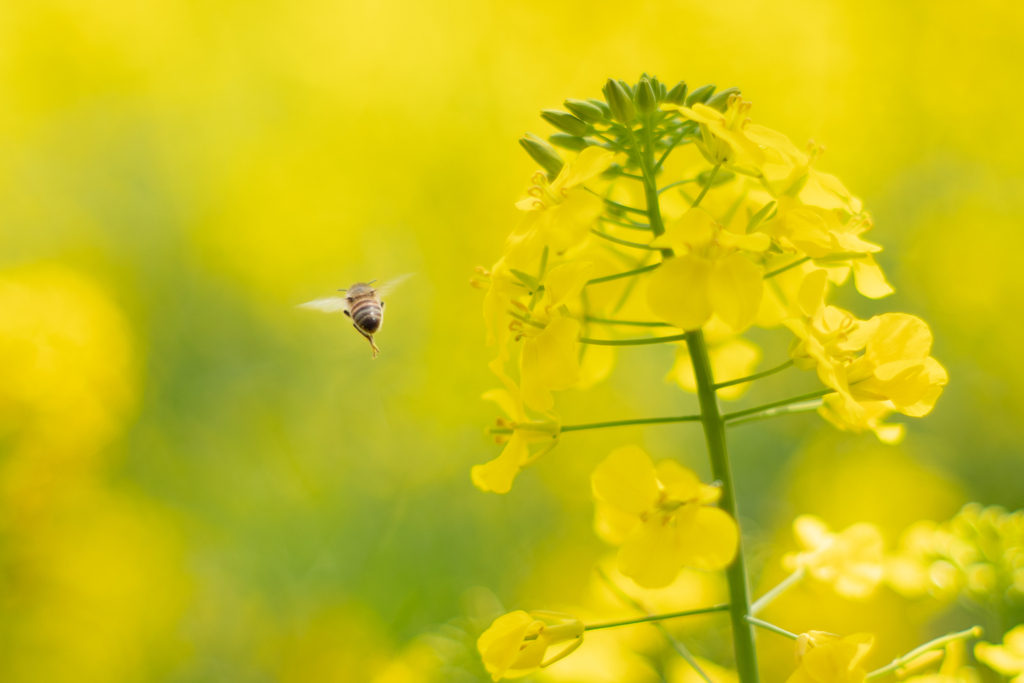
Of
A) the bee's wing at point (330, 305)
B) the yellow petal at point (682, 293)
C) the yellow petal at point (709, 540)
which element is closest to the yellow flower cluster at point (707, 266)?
the yellow petal at point (682, 293)

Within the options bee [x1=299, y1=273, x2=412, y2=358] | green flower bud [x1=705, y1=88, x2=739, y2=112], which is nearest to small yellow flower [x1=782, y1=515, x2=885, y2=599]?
green flower bud [x1=705, y1=88, x2=739, y2=112]

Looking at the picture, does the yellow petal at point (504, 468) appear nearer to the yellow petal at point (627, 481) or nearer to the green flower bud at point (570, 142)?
the yellow petal at point (627, 481)

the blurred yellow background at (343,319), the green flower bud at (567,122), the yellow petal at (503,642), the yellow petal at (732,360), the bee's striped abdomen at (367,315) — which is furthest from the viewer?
the blurred yellow background at (343,319)

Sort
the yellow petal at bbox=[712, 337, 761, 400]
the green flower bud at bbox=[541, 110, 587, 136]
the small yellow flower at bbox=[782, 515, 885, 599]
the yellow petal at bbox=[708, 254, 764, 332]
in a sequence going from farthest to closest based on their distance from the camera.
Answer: the yellow petal at bbox=[712, 337, 761, 400] < the small yellow flower at bbox=[782, 515, 885, 599] < the green flower bud at bbox=[541, 110, 587, 136] < the yellow petal at bbox=[708, 254, 764, 332]

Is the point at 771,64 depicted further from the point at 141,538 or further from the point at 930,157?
the point at 141,538

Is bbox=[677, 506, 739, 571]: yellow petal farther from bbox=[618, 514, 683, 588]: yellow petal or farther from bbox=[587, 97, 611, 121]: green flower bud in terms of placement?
bbox=[587, 97, 611, 121]: green flower bud

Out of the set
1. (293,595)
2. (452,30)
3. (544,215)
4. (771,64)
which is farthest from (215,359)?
(771,64)
